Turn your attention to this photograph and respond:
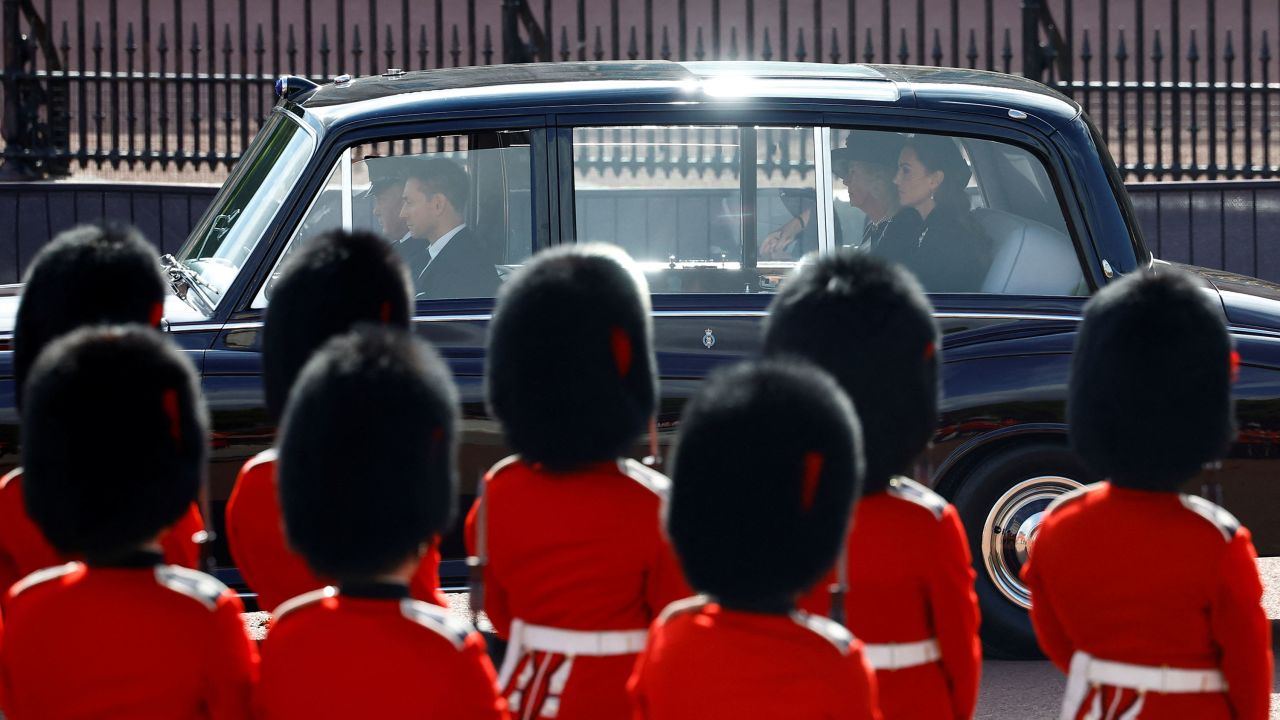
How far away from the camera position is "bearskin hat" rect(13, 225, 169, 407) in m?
4.10

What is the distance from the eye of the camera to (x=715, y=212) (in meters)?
5.95

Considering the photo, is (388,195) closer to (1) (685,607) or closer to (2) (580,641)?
(2) (580,641)

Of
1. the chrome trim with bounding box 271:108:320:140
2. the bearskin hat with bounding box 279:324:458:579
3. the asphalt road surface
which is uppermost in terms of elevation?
the chrome trim with bounding box 271:108:320:140

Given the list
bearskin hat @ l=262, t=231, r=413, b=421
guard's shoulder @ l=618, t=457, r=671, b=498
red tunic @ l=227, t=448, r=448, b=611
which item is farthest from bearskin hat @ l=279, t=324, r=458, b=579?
bearskin hat @ l=262, t=231, r=413, b=421

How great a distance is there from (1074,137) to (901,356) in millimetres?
2595

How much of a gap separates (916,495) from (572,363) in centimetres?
73

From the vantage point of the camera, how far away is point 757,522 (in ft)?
9.23

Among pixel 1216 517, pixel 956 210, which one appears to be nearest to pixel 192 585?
pixel 1216 517

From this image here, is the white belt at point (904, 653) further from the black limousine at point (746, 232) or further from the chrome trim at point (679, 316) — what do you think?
the chrome trim at point (679, 316)

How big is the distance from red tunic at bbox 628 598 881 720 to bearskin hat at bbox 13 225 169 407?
1902mm

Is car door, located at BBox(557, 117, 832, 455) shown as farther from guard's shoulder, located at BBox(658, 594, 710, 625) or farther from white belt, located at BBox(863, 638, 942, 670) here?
guard's shoulder, located at BBox(658, 594, 710, 625)

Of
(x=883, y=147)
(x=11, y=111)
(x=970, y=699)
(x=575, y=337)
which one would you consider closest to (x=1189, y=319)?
(x=970, y=699)

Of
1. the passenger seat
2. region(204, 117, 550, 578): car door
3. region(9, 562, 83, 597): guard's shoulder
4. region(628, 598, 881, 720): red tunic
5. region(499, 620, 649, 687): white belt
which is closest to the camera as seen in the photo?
region(628, 598, 881, 720): red tunic

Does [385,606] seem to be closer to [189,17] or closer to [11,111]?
[11,111]
